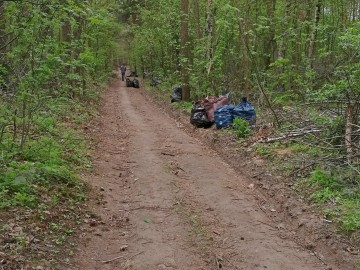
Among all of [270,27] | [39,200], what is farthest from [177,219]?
[270,27]

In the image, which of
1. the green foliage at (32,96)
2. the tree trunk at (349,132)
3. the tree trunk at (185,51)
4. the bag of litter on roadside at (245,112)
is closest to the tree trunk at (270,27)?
the tree trunk at (185,51)

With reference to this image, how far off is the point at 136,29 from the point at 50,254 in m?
31.7

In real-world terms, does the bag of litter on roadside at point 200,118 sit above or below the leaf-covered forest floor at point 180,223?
above

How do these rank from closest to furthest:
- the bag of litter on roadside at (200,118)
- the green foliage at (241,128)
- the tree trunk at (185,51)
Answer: the green foliage at (241,128), the bag of litter on roadside at (200,118), the tree trunk at (185,51)

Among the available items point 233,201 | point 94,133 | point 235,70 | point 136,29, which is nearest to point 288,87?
point 235,70

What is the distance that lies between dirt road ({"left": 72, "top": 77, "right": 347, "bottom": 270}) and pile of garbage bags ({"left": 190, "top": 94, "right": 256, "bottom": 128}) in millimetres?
2160

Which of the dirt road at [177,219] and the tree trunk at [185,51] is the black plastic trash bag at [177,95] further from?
the dirt road at [177,219]

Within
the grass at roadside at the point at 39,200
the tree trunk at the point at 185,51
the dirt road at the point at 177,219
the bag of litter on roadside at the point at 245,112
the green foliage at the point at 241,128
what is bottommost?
the dirt road at the point at 177,219

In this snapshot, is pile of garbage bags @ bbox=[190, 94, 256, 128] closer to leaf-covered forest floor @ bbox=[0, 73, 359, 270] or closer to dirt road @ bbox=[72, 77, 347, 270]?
dirt road @ bbox=[72, 77, 347, 270]

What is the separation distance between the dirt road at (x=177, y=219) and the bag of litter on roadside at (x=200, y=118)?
8.94ft

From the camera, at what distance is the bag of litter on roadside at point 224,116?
1266 cm

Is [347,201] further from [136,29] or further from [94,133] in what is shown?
[136,29]

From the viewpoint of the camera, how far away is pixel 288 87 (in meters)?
15.7

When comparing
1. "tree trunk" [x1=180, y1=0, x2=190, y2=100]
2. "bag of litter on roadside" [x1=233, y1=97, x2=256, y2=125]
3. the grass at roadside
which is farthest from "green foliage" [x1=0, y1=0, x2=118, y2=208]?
"tree trunk" [x1=180, y1=0, x2=190, y2=100]
